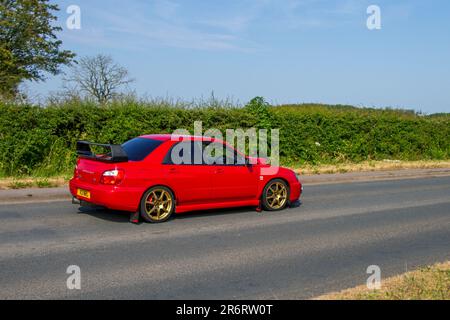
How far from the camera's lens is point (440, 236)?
9.31 meters

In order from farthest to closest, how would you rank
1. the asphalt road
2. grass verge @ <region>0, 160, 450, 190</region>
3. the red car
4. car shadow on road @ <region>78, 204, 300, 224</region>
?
grass verge @ <region>0, 160, 450, 190</region>
car shadow on road @ <region>78, 204, 300, 224</region>
the red car
the asphalt road

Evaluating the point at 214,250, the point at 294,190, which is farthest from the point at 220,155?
the point at 214,250

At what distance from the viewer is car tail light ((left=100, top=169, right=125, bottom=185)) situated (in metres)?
9.10

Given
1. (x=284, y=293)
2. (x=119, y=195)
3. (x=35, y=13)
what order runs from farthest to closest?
(x=35, y=13)
(x=119, y=195)
(x=284, y=293)

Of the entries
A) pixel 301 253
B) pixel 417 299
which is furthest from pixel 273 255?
pixel 417 299

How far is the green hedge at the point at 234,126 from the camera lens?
15516 millimetres

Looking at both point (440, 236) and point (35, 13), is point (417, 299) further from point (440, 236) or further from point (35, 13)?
point (35, 13)

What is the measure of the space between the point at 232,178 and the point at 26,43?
130 feet

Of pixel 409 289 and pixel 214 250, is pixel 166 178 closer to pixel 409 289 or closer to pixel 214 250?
pixel 214 250

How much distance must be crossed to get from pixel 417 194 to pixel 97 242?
10316 millimetres

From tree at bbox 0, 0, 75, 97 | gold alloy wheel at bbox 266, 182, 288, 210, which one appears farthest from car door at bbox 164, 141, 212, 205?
tree at bbox 0, 0, 75, 97

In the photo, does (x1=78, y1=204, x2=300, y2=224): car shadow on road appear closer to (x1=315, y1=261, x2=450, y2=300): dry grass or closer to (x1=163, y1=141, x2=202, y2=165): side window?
(x1=163, y1=141, x2=202, y2=165): side window

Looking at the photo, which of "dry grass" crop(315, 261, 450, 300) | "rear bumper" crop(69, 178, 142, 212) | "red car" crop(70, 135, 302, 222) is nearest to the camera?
"dry grass" crop(315, 261, 450, 300)

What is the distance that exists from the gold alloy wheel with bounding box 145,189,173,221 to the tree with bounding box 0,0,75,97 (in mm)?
34455
